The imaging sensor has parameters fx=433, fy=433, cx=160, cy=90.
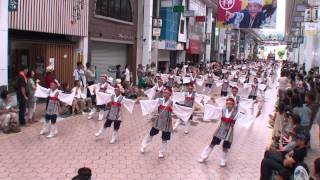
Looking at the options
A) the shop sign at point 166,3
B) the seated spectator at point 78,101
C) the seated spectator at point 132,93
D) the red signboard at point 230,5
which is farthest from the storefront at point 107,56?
the red signboard at point 230,5

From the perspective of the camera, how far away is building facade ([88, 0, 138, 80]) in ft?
68.3

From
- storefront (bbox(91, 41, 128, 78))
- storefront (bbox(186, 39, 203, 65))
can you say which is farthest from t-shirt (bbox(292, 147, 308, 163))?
storefront (bbox(186, 39, 203, 65))

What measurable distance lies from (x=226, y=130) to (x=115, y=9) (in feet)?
50.3

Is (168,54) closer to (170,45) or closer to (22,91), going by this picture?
(170,45)

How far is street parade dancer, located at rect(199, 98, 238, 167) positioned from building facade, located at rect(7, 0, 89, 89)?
26.5ft

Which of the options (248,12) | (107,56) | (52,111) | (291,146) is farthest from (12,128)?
(248,12)

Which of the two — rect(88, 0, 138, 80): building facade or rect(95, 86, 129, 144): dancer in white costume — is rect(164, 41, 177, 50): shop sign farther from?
rect(95, 86, 129, 144): dancer in white costume

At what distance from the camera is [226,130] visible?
30.0ft

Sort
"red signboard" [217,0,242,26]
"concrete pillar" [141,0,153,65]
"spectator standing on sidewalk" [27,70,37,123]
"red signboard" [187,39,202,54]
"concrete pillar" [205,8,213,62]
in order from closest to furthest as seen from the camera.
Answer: "spectator standing on sidewalk" [27,70,37,123]
"concrete pillar" [141,0,153,65]
"red signboard" [217,0,242,26]
"red signboard" [187,39,202,54]
"concrete pillar" [205,8,213,62]

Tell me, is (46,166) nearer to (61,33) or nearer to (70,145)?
(70,145)

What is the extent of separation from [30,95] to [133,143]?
383cm

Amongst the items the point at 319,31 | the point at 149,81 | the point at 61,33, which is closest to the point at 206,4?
the point at 319,31

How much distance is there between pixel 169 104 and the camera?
9828 mm

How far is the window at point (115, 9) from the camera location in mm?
21378
